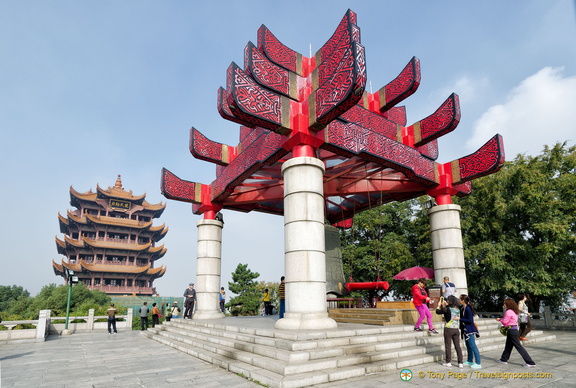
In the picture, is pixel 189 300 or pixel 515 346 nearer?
pixel 515 346

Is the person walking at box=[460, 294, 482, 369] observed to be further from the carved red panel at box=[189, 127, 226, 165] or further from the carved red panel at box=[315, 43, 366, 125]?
the carved red panel at box=[189, 127, 226, 165]

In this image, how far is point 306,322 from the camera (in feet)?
23.9

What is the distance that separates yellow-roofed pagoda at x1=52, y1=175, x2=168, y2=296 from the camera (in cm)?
4734

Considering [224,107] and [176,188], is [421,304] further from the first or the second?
[176,188]

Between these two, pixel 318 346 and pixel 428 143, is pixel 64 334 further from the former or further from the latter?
pixel 428 143

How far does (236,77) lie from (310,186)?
303 centimetres

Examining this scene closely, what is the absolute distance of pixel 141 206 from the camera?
55719 millimetres

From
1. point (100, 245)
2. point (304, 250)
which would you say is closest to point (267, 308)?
point (304, 250)

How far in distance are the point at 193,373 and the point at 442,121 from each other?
34.1ft

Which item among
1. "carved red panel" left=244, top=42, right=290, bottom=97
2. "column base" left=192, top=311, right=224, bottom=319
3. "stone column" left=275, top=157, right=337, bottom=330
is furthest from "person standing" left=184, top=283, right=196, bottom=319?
"carved red panel" left=244, top=42, right=290, bottom=97

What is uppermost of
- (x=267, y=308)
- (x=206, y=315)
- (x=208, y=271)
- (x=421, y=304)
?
(x=208, y=271)

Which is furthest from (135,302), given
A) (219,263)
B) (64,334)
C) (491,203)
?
(491,203)

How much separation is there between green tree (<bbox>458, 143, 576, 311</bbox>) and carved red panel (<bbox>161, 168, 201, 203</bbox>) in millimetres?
12637

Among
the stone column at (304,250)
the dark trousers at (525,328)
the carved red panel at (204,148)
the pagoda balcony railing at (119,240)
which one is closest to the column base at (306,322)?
the stone column at (304,250)
